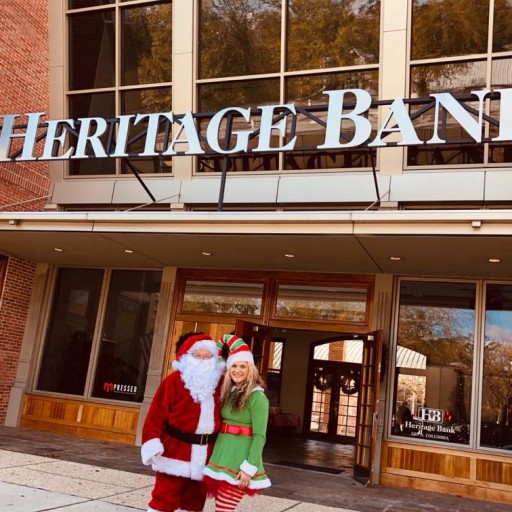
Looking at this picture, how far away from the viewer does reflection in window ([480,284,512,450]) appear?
8.67m

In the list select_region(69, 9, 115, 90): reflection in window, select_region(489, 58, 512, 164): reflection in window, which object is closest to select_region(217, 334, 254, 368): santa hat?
select_region(489, 58, 512, 164): reflection in window

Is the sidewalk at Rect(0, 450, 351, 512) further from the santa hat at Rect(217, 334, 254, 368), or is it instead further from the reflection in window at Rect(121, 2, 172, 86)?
the reflection in window at Rect(121, 2, 172, 86)

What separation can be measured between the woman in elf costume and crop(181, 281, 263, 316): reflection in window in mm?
5914

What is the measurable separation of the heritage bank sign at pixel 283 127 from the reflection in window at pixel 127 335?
2636mm

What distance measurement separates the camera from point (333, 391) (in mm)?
18141

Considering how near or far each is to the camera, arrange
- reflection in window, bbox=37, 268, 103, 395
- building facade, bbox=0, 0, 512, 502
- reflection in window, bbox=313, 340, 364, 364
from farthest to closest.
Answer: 1. reflection in window, bbox=313, 340, 364, 364
2. reflection in window, bbox=37, 268, 103, 395
3. building facade, bbox=0, 0, 512, 502

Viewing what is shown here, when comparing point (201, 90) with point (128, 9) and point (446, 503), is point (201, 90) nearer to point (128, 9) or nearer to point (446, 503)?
point (128, 9)

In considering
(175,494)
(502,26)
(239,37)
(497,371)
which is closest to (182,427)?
(175,494)

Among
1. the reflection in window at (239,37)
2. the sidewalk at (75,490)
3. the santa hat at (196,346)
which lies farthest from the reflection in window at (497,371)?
the santa hat at (196,346)

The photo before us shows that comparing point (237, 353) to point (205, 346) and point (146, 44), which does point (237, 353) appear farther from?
point (146, 44)

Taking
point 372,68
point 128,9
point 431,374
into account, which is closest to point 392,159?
point 372,68

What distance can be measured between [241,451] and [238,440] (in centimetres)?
8

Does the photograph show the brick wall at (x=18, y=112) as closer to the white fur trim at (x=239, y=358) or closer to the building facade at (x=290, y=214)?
the building facade at (x=290, y=214)

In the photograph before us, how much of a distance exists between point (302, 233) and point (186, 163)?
12.2ft
